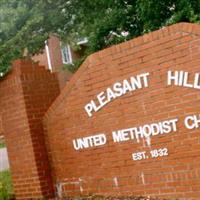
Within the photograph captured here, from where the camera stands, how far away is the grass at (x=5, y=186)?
8920mm

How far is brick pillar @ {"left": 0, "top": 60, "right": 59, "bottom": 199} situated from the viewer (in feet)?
29.0

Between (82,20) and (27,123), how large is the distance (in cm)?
602

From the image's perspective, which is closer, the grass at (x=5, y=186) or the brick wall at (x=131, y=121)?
the brick wall at (x=131, y=121)

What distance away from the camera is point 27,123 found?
8836mm

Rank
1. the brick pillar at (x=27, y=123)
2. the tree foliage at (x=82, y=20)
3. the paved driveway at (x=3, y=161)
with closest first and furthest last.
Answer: the brick pillar at (x=27, y=123), the tree foliage at (x=82, y=20), the paved driveway at (x=3, y=161)

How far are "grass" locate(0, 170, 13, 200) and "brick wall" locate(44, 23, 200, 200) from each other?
0.89 metres

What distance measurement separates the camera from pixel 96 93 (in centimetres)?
803

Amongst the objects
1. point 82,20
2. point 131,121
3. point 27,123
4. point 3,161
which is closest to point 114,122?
point 131,121

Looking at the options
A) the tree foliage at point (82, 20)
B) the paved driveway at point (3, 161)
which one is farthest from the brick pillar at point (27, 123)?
the paved driveway at point (3, 161)

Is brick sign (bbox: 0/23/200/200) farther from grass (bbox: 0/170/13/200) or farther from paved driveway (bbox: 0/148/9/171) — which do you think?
paved driveway (bbox: 0/148/9/171)

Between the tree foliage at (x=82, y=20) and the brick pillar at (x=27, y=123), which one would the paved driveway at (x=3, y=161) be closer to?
the tree foliage at (x=82, y=20)

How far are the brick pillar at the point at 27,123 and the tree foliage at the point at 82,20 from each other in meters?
1.51

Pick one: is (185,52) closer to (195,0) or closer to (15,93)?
(15,93)

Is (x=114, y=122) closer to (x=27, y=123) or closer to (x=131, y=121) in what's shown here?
(x=131, y=121)
